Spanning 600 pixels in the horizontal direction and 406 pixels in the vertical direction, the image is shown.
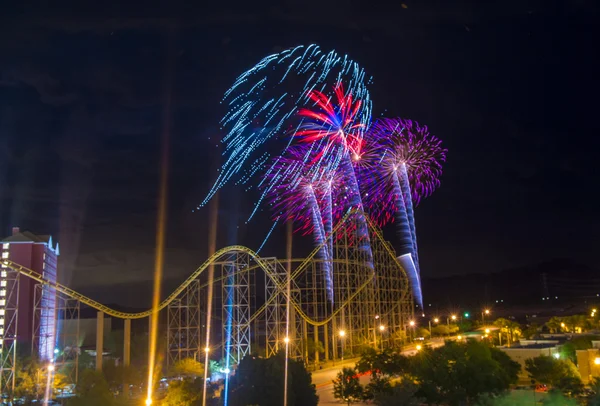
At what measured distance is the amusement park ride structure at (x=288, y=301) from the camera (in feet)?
75.0

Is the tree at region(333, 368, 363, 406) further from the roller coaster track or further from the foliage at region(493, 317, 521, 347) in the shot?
the foliage at region(493, 317, 521, 347)

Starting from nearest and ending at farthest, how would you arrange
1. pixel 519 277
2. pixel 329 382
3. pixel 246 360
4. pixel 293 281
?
1. pixel 246 360
2. pixel 329 382
3. pixel 293 281
4. pixel 519 277

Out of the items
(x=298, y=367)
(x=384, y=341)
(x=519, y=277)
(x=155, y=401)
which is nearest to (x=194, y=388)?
(x=155, y=401)

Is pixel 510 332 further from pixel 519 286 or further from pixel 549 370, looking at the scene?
pixel 519 286

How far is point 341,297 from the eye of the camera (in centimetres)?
2839

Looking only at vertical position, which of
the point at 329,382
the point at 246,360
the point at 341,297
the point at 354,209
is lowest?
the point at 329,382

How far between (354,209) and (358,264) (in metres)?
3.00

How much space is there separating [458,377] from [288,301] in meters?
8.84

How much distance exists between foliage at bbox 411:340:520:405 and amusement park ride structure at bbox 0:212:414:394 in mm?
7474

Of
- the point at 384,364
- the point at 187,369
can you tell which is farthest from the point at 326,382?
the point at 187,369

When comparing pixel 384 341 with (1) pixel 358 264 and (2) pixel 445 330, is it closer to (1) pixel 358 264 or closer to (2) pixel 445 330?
(1) pixel 358 264

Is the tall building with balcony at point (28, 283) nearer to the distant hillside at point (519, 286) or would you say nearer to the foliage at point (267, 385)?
the foliage at point (267, 385)

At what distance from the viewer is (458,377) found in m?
15.1

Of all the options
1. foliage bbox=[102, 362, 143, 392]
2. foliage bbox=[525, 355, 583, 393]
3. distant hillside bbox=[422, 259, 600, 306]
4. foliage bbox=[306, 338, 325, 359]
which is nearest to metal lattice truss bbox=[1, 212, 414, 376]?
foliage bbox=[306, 338, 325, 359]
